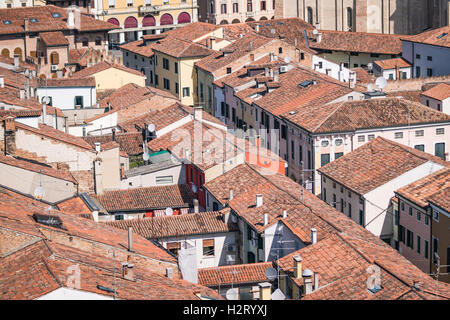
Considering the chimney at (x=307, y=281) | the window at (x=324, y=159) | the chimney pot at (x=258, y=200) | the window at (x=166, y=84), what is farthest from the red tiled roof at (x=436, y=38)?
the chimney at (x=307, y=281)

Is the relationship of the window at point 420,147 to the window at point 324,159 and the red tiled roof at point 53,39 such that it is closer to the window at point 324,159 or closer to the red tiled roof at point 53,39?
the window at point 324,159

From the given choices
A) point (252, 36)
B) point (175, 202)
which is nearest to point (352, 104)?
point (175, 202)

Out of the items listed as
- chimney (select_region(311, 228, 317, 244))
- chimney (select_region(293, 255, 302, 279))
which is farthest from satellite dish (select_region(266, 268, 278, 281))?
chimney (select_region(311, 228, 317, 244))

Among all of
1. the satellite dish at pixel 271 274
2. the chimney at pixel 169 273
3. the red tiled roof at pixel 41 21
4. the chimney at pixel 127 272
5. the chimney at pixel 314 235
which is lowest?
the satellite dish at pixel 271 274

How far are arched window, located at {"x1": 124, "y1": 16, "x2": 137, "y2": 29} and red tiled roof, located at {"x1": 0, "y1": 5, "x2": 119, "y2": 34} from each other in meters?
30.4

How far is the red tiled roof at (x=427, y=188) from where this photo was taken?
36.2 metres

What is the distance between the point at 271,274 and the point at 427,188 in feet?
35.0

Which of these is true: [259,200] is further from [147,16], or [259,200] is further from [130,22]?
[147,16]

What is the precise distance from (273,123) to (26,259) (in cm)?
3336

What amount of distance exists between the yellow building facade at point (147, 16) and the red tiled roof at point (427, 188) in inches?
3040

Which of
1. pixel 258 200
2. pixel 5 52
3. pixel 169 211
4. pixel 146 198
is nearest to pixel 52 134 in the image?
pixel 146 198

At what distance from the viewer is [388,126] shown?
4841 centimetres
